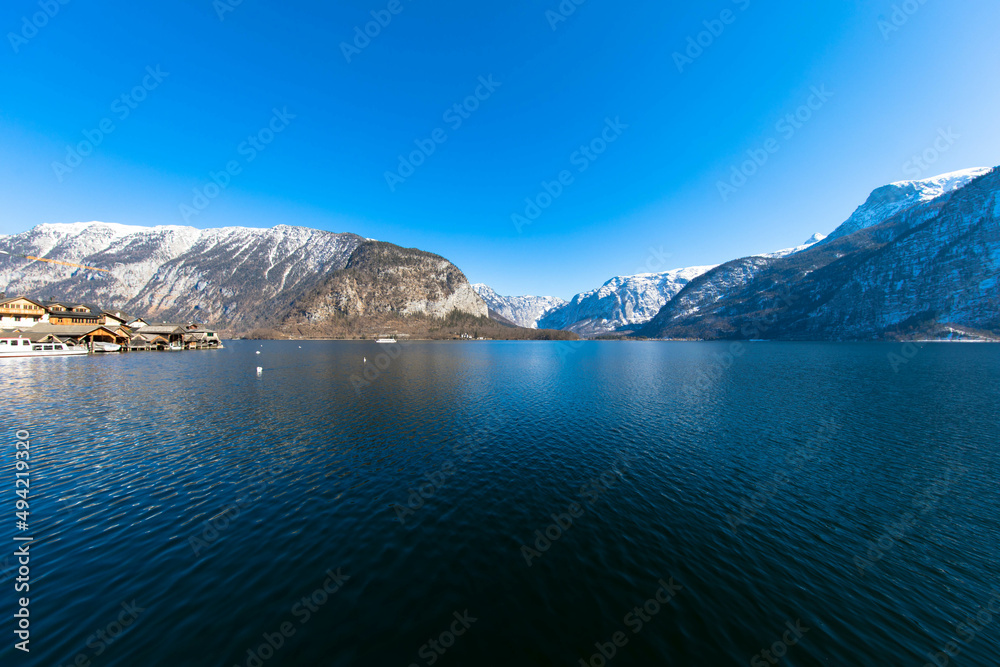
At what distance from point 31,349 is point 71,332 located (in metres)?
9.31

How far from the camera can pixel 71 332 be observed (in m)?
86.8

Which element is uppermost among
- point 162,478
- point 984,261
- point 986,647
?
point 984,261

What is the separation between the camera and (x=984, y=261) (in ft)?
626

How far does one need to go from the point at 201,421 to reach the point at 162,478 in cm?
1395

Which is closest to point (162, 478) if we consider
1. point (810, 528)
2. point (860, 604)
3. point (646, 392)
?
point (860, 604)

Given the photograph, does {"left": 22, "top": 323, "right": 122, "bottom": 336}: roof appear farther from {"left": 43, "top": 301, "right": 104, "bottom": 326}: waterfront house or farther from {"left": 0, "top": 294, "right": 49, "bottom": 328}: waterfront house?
{"left": 43, "top": 301, "right": 104, "bottom": 326}: waterfront house

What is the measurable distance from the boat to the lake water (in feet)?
261

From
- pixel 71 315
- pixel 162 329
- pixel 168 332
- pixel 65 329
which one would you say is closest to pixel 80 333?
pixel 65 329

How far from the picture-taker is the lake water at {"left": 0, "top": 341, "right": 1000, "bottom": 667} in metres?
10.0

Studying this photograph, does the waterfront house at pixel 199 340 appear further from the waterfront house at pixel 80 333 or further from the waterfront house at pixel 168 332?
the waterfront house at pixel 80 333

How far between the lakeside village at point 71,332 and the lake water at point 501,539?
270 ft

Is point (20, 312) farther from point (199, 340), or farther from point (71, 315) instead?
point (199, 340)

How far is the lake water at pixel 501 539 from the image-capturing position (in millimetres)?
10008

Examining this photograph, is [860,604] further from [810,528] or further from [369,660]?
[369,660]
